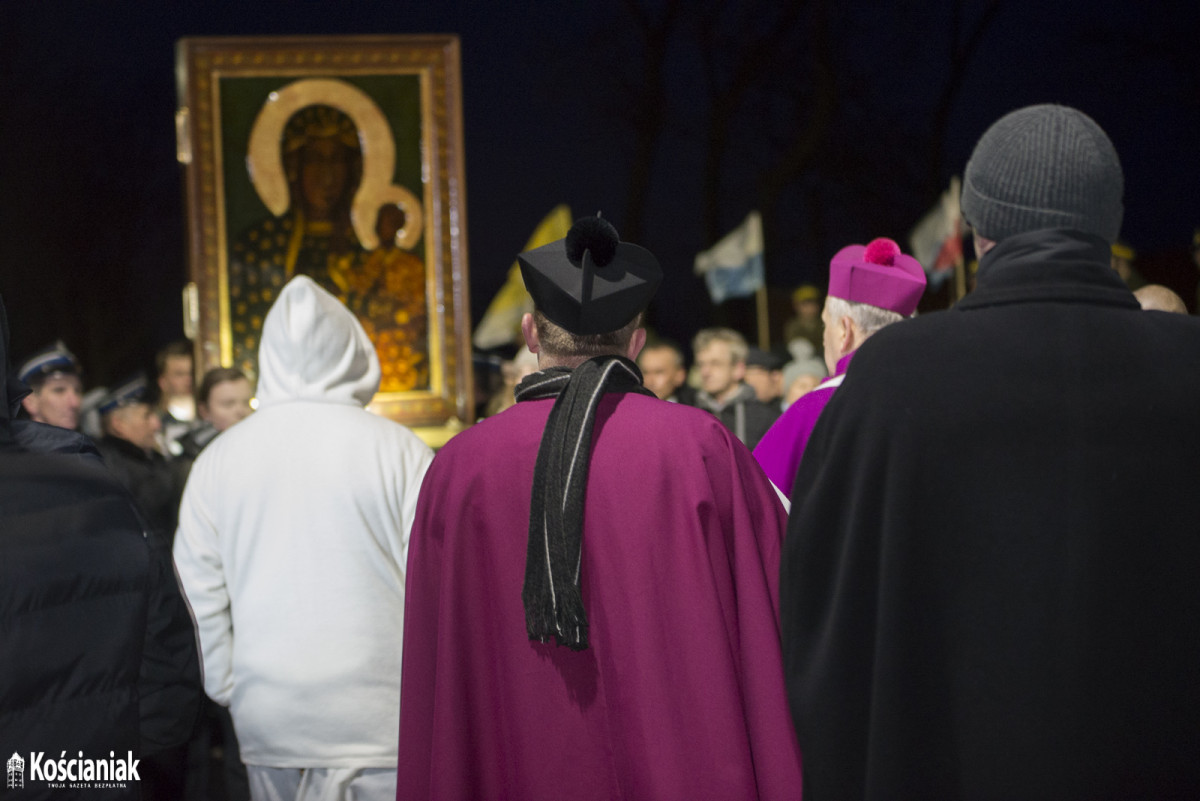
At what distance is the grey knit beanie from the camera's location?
1851mm

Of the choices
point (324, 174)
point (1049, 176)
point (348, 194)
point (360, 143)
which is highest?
point (360, 143)

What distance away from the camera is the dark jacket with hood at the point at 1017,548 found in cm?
174

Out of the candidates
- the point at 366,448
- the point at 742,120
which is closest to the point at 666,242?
the point at 742,120

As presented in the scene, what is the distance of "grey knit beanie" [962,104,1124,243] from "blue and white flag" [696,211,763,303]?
27.7 feet

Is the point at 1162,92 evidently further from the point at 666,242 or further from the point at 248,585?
the point at 248,585

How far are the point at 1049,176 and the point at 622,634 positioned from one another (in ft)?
3.47

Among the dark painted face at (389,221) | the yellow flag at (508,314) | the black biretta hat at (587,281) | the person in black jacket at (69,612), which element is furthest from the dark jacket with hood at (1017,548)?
the yellow flag at (508,314)

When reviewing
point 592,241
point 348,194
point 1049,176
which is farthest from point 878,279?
point 348,194

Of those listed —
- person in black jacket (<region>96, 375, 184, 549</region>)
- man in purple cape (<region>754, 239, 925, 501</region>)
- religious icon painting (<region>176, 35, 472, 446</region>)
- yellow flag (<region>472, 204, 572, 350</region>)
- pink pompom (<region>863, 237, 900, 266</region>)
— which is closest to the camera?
man in purple cape (<region>754, 239, 925, 501</region>)

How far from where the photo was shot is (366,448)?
3.27 metres

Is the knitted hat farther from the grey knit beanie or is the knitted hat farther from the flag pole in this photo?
the flag pole

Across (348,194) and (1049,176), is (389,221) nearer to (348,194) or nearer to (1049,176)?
(348,194)

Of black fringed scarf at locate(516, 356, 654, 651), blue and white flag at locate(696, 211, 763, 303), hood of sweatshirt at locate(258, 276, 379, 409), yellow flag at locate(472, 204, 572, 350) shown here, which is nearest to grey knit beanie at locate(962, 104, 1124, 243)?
black fringed scarf at locate(516, 356, 654, 651)

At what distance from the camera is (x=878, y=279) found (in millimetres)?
3344
